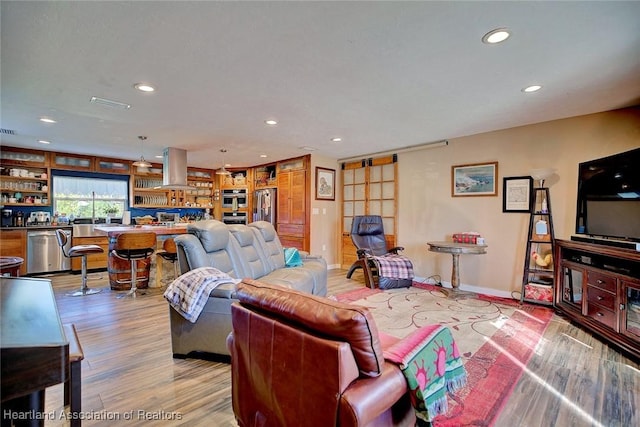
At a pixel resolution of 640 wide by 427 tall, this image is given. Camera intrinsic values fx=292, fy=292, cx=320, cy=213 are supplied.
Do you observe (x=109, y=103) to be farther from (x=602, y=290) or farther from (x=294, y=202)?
(x=602, y=290)

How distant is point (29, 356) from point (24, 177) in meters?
7.07

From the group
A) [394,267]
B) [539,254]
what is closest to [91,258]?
[394,267]

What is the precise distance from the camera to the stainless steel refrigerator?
6.81 meters

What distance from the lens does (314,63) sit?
231cm

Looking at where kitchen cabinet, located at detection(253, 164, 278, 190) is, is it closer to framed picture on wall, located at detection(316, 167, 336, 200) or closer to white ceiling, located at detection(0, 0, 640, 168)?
framed picture on wall, located at detection(316, 167, 336, 200)

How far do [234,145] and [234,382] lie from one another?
14.3 ft

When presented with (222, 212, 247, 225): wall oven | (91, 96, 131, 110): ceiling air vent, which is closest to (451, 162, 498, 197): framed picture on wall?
(91, 96, 131, 110): ceiling air vent

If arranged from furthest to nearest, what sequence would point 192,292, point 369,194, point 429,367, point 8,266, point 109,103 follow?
point 369,194, point 109,103, point 8,266, point 192,292, point 429,367

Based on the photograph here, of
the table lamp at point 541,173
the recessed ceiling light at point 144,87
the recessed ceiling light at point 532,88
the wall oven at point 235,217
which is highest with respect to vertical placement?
the recessed ceiling light at point 532,88

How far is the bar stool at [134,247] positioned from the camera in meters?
3.86

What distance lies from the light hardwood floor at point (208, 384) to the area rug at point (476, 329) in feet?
0.33

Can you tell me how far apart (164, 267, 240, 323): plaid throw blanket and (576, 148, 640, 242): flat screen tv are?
363 centimetres

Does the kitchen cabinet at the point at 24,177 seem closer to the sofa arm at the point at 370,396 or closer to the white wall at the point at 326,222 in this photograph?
the white wall at the point at 326,222

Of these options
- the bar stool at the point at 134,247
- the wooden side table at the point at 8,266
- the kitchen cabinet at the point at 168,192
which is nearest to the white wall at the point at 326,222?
the kitchen cabinet at the point at 168,192
